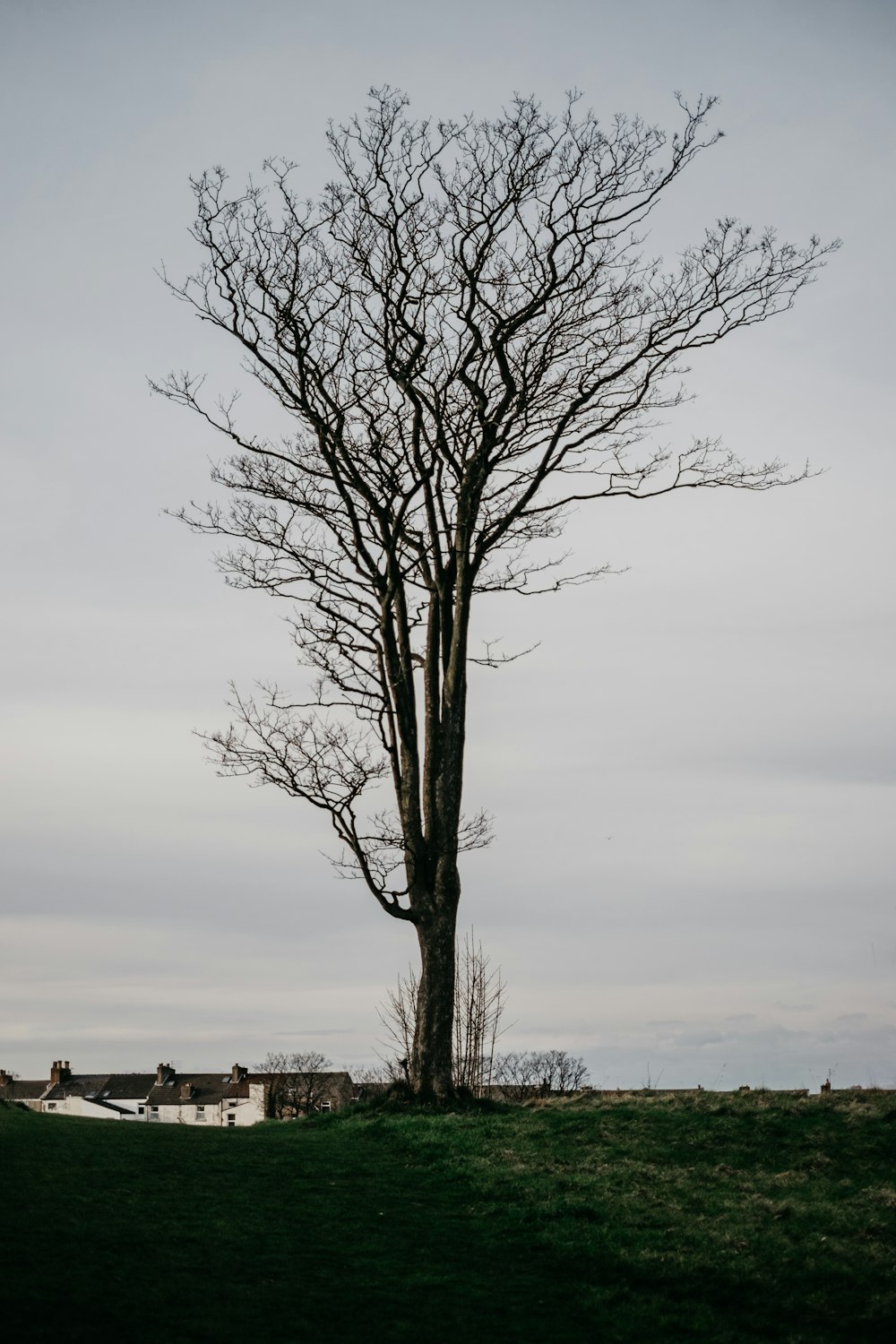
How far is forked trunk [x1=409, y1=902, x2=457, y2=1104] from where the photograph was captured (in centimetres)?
1595

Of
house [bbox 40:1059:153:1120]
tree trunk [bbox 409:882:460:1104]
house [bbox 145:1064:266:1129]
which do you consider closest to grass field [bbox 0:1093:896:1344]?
tree trunk [bbox 409:882:460:1104]

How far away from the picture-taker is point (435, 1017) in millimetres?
16062

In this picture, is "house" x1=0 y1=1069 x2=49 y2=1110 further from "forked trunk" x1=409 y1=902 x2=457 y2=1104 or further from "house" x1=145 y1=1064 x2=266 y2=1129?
"forked trunk" x1=409 y1=902 x2=457 y2=1104

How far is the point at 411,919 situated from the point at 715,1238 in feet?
26.2

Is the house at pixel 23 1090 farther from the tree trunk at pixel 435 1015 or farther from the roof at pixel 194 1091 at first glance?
the tree trunk at pixel 435 1015

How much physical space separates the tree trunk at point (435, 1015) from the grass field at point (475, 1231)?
8.08 ft

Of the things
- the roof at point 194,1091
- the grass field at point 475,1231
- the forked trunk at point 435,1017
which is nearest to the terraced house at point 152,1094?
the roof at point 194,1091

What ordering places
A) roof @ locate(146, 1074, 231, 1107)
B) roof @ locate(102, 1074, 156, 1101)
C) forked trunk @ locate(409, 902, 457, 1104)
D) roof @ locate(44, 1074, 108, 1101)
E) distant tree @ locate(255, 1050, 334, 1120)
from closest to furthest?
forked trunk @ locate(409, 902, 457, 1104)
distant tree @ locate(255, 1050, 334, 1120)
roof @ locate(44, 1074, 108, 1101)
roof @ locate(146, 1074, 231, 1107)
roof @ locate(102, 1074, 156, 1101)

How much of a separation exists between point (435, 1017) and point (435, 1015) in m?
0.02

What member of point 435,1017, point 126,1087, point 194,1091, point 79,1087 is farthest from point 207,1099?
point 435,1017

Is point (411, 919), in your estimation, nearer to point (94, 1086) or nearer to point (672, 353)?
point (672, 353)

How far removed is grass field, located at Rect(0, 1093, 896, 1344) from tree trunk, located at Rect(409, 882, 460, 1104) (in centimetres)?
246

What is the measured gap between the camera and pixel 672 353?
18.3 metres

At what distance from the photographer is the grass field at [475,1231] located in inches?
294
